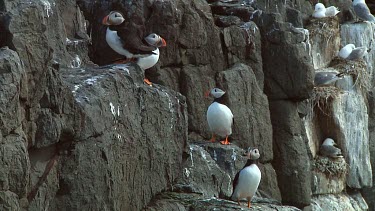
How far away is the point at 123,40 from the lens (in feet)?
35.3

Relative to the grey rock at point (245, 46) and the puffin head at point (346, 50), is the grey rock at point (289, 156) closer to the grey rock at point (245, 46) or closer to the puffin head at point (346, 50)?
the grey rock at point (245, 46)

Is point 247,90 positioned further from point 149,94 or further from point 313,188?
point 149,94

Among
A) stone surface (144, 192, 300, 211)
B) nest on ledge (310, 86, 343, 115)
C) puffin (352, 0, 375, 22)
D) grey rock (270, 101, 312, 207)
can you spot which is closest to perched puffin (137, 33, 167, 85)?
stone surface (144, 192, 300, 211)

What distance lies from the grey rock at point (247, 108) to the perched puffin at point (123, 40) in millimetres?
2215

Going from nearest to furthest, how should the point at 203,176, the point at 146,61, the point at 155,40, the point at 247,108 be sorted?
the point at 203,176
the point at 146,61
the point at 155,40
the point at 247,108

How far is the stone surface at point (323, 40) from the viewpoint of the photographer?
16172 millimetres

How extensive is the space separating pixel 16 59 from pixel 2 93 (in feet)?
1.17

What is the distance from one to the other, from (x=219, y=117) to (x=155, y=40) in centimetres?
125

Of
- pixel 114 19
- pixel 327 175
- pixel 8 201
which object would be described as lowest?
pixel 327 175

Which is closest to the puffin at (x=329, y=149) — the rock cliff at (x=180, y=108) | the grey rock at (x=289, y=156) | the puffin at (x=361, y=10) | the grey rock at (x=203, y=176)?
the rock cliff at (x=180, y=108)

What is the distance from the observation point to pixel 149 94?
986 centimetres

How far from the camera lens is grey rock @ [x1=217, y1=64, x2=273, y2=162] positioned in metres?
13.2

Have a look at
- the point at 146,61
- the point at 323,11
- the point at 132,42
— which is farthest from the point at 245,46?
the point at 132,42

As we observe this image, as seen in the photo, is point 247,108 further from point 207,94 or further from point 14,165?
point 14,165
